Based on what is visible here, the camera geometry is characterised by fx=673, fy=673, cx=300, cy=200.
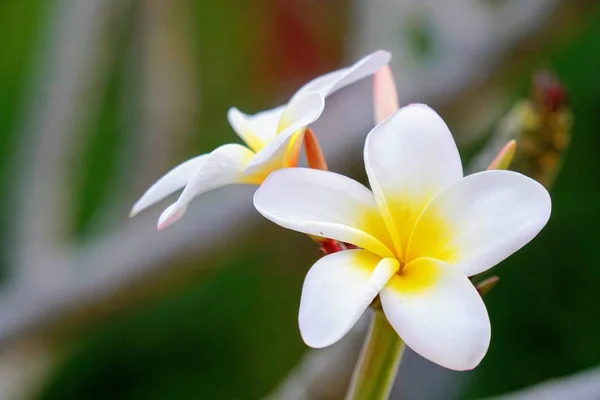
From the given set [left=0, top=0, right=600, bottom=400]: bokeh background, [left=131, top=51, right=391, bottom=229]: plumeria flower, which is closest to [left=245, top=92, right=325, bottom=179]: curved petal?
[left=131, top=51, right=391, bottom=229]: plumeria flower

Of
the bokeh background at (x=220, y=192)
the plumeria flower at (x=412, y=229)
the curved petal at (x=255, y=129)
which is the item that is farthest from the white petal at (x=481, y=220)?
the bokeh background at (x=220, y=192)

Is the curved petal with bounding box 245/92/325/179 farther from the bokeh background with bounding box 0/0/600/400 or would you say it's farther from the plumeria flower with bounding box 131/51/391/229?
the bokeh background with bounding box 0/0/600/400

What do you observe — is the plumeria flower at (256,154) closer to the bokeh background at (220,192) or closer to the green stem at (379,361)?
the green stem at (379,361)

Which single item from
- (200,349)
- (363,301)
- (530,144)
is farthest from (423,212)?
(200,349)

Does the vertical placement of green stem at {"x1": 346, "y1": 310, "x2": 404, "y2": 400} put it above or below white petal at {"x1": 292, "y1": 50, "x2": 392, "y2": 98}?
below

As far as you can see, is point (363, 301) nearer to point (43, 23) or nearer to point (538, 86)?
point (538, 86)

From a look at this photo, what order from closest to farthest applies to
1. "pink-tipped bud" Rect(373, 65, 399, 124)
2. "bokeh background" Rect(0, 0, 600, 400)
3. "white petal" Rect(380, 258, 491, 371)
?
"white petal" Rect(380, 258, 491, 371) → "pink-tipped bud" Rect(373, 65, 399, 124) → "bokeh background" Rect(0, 0, 600, 400)

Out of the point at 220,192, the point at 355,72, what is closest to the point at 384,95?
the point at 355,72
